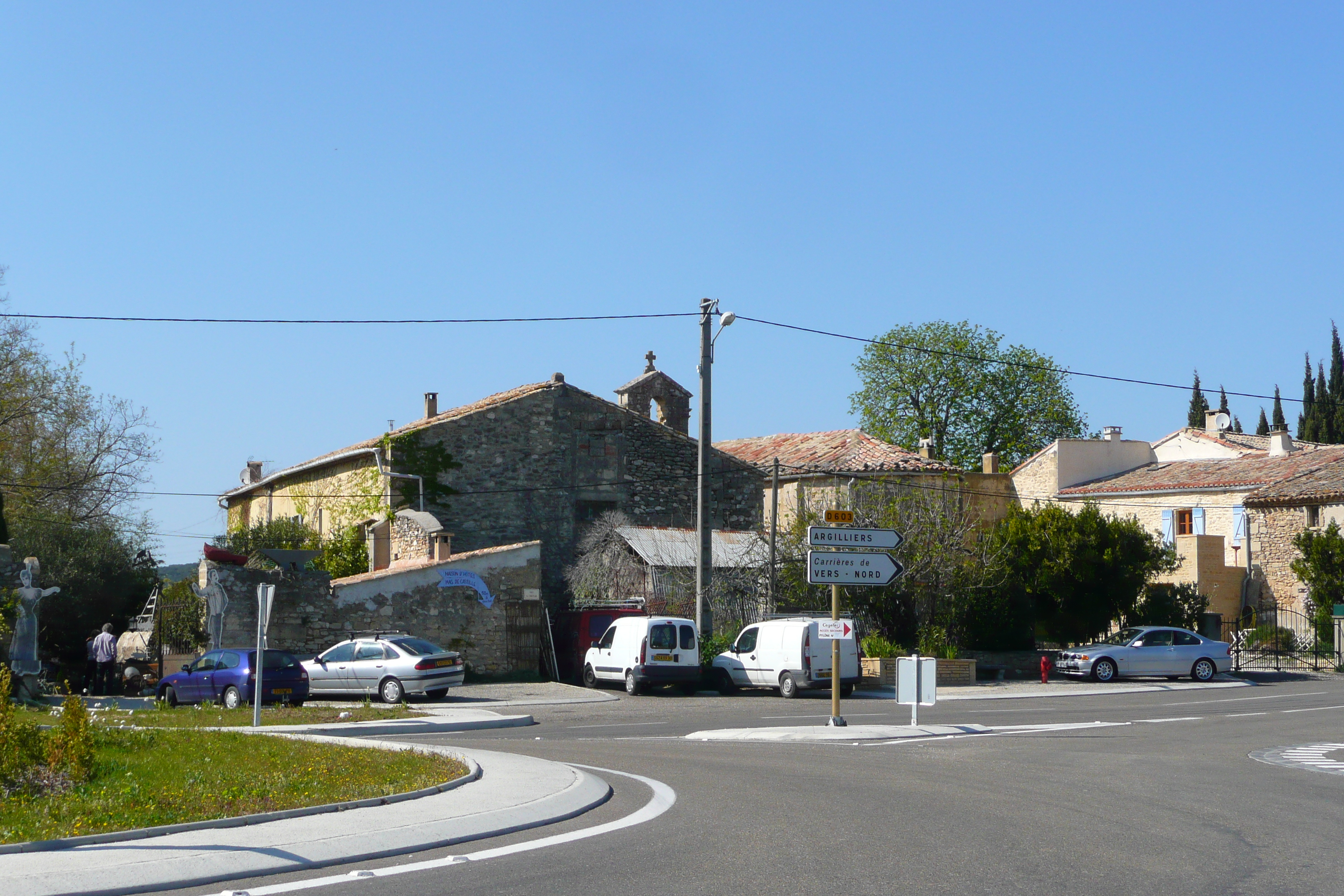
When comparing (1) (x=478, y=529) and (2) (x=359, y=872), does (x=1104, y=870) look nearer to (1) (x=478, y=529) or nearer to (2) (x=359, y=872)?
(2) (x=359, y=872)

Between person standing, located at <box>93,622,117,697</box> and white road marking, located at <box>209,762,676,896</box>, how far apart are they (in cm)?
2154

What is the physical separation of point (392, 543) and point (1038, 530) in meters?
18.9

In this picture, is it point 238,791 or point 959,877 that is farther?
point 238,791

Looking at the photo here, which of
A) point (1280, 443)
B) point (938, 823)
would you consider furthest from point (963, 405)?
point (938, 823)

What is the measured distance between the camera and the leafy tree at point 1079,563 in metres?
38.1

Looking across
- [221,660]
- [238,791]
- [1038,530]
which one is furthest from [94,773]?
[1038,530]

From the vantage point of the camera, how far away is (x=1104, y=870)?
800 cm

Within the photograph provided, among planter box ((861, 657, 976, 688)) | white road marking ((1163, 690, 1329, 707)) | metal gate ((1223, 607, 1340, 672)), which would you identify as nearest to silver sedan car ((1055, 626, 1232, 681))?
metal gate ((1223, 607, 1340, 672))

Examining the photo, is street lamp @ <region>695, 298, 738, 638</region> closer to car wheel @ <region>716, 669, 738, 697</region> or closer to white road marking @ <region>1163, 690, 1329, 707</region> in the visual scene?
car wheel @ <region>716, 669, 738, 697</region>

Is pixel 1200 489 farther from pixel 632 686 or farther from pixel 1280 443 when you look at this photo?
pixel 632 686

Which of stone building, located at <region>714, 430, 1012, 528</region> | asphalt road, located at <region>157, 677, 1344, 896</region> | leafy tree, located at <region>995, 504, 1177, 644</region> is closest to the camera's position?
asphalt road, located at <region>157, 677, 1344, 896</region>

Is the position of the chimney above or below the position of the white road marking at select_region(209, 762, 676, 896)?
above

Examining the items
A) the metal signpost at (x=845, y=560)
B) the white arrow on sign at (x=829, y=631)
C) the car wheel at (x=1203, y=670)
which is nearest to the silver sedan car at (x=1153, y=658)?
the car wheel at (x=1203, y=670)

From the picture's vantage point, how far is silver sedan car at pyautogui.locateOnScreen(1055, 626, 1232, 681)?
3412cm
